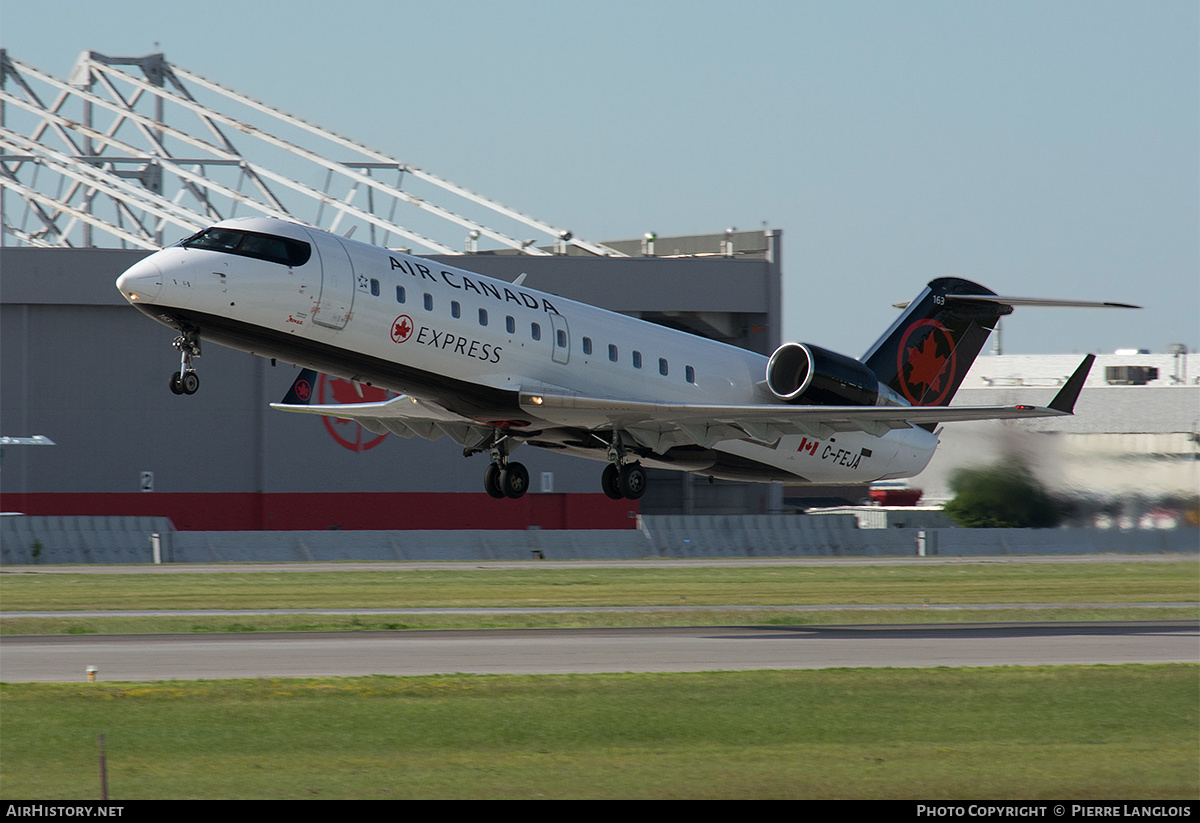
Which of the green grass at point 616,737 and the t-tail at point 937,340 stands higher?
the t-tail at point 937,340

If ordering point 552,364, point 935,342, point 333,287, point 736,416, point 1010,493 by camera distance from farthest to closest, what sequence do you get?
1. point 1010,493
2. point 935,342
3. point 736,416
4. point 552,364
5. point 333,287

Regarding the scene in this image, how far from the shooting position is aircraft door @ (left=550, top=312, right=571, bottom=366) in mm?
24250

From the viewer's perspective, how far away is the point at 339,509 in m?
51.2

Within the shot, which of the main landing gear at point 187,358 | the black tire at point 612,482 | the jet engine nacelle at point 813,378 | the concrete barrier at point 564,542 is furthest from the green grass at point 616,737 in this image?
the concrete barrier at point 564,542

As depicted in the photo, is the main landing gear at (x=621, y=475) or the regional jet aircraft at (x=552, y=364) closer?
the regional jet aircraft at (x=552, y=364)

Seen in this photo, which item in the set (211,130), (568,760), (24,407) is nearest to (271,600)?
(568,760)

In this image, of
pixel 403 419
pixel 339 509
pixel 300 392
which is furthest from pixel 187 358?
pixel 339 509

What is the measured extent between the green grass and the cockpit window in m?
6.78

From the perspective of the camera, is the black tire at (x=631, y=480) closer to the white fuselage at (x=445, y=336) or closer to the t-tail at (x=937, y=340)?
the white fuselage at (x=445, y=336)

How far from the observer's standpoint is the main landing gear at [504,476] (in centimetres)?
2695

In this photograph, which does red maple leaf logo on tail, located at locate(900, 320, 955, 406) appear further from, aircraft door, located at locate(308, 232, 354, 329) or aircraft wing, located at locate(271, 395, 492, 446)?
aircraft door, located at locate(308, 232, 354, 329)

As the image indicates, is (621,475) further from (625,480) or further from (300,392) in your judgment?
(300,392)

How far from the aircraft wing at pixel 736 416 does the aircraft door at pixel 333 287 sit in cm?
386

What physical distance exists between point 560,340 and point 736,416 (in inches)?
152
